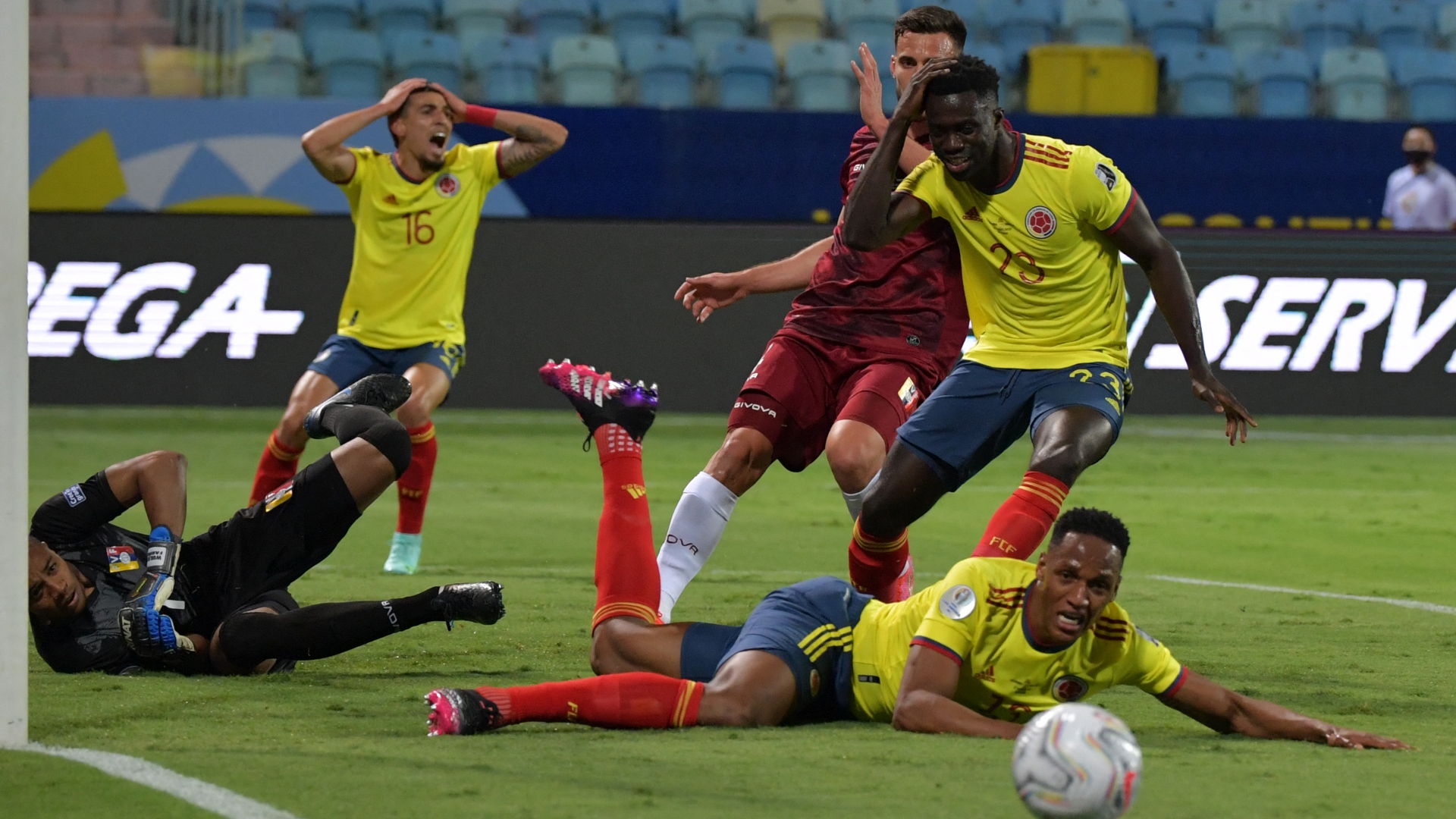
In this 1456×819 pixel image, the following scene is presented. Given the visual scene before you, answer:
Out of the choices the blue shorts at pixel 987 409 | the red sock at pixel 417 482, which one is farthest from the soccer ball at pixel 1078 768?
the red sock at pixel 417 482

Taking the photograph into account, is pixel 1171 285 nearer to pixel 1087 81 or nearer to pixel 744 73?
pixel 1087 81

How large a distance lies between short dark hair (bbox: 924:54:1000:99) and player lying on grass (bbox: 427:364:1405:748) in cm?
146

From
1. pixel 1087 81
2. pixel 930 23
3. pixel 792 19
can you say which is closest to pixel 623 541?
pixel 930 23

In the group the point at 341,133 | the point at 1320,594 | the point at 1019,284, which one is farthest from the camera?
the point at 341,133

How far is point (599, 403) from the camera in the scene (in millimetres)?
6121

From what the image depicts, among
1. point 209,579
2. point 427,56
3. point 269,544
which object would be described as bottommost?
point 209,579

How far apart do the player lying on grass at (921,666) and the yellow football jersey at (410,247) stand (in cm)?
384

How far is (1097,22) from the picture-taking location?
1947 centimetres

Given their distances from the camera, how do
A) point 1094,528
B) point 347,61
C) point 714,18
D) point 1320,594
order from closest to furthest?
point 1094,528 < point 1320,594 < point 347,61 < point 714,18

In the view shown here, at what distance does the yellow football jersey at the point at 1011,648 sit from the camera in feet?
15.2

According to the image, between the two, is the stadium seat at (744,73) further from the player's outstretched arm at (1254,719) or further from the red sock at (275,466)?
the player's outstretched arm at (1254,719)

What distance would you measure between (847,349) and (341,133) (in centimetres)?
315

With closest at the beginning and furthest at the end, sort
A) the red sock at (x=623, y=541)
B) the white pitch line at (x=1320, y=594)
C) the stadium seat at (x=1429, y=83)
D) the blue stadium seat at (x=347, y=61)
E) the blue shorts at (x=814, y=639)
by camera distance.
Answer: the blue shorts at (x=814, y=639) < the red sock at (x=623, y=541) < the white pitch line at (x=1320, y=594) < the blue stadium seat at (x=347, y=61) < the stadium seat at (x=1429, y=83)

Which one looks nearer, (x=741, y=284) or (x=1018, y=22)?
(x=741, y=284)
